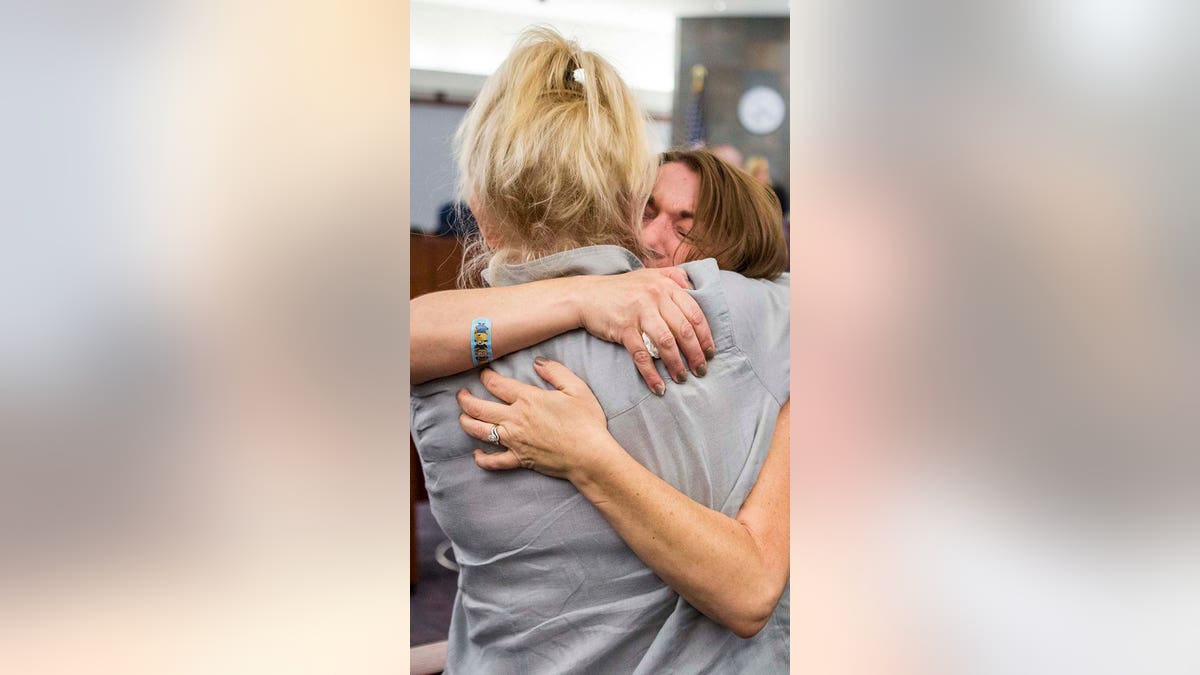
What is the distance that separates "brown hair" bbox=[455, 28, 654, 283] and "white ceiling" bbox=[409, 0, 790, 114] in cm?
3

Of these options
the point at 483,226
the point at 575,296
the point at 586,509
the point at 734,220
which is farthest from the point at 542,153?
the point at 586,509

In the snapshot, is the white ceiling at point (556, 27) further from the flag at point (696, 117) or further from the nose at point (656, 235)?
the nose at point (656, 235)

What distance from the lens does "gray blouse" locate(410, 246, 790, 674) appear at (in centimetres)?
174

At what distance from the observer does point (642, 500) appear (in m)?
1.79

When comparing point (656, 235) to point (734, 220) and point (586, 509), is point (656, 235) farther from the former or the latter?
point (586, 509)

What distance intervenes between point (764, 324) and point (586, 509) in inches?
21.6

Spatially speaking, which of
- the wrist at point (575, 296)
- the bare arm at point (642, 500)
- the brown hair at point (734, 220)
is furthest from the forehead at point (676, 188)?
the bare arm at point (642, 500)

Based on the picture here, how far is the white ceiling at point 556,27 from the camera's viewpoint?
1711 millimetres
